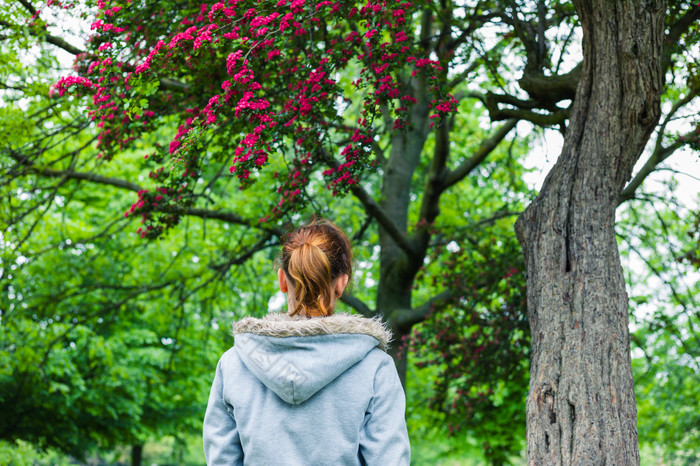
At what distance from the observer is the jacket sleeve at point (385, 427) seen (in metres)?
1.91

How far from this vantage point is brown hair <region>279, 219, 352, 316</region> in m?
1.98

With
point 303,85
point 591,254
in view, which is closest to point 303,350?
point 591,254

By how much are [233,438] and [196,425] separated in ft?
45.8

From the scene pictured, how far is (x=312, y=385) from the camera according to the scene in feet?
6.22

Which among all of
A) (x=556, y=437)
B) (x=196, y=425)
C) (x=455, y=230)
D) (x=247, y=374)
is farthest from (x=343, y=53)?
(x=196, y=425)

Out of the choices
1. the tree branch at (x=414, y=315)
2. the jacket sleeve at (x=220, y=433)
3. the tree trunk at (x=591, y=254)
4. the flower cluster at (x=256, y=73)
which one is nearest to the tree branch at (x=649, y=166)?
the tree trunk at (x=591, y=254)

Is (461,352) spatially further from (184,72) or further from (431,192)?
(184,72)

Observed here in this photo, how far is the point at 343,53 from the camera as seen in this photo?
463 cm

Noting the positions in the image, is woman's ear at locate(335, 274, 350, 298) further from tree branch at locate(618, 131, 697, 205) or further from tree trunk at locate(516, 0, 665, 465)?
tree branch at locate(618, 131, 697, 205)

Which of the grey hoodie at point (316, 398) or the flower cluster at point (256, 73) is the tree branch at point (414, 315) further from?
the grey hoodie at point (316, 398)

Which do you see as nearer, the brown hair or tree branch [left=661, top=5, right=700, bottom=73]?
the brown hair

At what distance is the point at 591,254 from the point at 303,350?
2.53 meters

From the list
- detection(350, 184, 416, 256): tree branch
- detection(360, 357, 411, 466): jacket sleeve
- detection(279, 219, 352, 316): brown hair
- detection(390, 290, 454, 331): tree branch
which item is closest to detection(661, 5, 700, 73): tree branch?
detection(350, 184, 416, 256): tree branch

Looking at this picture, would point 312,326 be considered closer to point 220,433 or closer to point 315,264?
point 315,264
